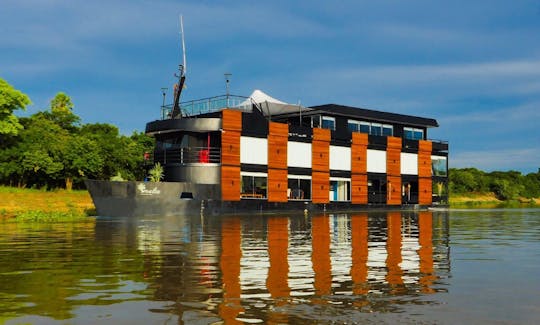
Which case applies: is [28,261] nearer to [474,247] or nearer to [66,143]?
[474,247]

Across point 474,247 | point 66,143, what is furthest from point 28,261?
point 66,143

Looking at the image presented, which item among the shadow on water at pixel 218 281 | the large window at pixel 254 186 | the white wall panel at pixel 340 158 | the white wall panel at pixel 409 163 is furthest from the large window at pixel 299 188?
the shadow on water at pixel 218 281

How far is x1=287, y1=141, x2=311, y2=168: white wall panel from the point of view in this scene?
4334 cm

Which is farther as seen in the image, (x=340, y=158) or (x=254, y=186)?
(x=340, y=158)

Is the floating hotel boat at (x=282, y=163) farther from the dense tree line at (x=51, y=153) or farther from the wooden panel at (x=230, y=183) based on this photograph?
the dense tree line at (x=51, y=153)

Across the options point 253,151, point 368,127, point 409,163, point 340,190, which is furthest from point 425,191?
point 253,151

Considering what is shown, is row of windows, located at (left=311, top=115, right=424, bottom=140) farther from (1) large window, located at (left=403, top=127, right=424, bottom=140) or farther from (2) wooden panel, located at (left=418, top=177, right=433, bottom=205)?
(2) wooden panel, located at (left=418, top=177, right=433, bottom=205)

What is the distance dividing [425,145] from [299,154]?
17.7 metres

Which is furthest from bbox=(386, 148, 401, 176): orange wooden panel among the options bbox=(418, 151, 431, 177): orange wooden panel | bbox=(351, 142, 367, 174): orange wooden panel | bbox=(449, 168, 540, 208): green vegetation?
bbox=(449, 168, 540, 208): green vegetation

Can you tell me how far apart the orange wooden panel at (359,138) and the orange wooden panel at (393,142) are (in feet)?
9.88

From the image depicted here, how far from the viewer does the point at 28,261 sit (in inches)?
435

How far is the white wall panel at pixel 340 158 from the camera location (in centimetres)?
4688

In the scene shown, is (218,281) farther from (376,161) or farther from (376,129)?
(376,129)

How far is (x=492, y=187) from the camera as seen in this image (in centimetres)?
10419
